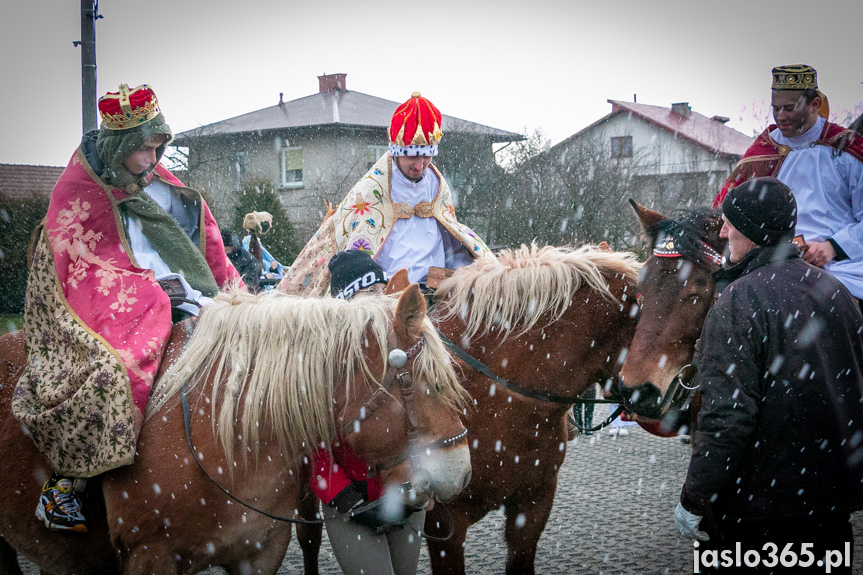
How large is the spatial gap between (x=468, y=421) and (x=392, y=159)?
175 cm

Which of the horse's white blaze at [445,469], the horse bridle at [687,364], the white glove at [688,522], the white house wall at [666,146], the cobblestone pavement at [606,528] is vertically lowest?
the cobblestone pavement at [606,528]

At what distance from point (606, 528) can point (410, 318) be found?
351cm

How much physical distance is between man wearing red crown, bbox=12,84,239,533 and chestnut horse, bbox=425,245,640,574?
4.34ft

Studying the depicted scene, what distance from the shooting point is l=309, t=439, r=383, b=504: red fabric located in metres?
2.45

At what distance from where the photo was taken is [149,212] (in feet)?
9.57

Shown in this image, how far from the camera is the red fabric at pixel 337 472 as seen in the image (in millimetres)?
2447

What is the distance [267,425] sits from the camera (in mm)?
2309

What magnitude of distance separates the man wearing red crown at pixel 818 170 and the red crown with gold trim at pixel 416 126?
5.83ft

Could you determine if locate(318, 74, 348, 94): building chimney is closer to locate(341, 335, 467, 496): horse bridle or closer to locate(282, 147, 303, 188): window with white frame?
locate(282, 147, 303, 188): window with white frame

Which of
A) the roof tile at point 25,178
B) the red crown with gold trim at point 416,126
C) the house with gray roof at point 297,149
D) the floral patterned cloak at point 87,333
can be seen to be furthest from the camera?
the house with gray roof at point 297,149

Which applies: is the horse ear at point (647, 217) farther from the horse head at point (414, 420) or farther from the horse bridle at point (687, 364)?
the horse head at point (414, 420)

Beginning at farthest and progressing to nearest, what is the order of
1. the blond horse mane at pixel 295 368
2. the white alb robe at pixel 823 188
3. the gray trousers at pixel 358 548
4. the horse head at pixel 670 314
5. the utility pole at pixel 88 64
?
the utility pole at pixel 88 64 < the white alb robe at pixel 823 188 < the horse head at pixel 670 314 < the gray trousers at pixel 358 548 < the blond horse mane at pixel 295 368

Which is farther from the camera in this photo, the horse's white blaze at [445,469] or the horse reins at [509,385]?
the horse reins at [509,385]

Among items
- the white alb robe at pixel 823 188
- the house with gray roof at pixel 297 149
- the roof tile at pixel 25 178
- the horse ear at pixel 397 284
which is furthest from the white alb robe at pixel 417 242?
the roof tile at pixel 25 178
